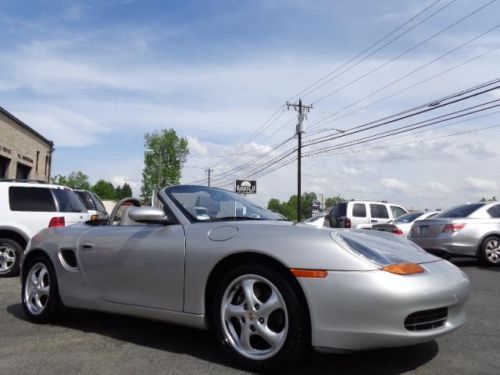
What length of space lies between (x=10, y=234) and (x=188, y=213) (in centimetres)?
609

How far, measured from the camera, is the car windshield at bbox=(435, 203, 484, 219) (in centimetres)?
1130

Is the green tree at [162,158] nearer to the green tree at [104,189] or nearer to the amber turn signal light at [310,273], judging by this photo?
the green tree at [104,189]

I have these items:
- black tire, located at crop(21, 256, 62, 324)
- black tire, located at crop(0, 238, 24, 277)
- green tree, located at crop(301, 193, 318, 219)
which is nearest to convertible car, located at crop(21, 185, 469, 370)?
black tire, located at crop(21, 256, 62, 324)

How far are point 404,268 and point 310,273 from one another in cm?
59

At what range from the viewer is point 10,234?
913cm

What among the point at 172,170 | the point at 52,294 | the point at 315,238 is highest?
the point at 172,170

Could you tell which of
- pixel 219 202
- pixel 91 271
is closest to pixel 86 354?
pixel 91 271

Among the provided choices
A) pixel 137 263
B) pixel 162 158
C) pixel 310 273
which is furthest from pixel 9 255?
pixel 162 158

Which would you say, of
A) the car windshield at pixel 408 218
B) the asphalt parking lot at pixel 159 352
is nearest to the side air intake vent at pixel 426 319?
the asphalt parking lot at pixel 159 352

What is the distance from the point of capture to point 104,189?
405 feet

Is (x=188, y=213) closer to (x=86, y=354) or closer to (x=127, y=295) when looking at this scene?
(x=127, y=295)

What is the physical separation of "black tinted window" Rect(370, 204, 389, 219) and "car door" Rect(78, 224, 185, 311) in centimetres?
1326

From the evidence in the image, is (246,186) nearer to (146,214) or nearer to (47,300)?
(47,300)

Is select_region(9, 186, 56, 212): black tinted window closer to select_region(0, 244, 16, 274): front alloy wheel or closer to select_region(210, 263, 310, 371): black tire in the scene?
select_region(0, 244, 16, 274): front alloy wheel
